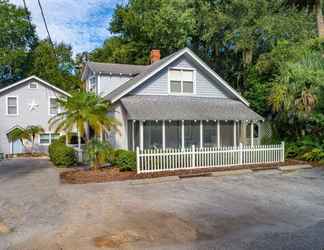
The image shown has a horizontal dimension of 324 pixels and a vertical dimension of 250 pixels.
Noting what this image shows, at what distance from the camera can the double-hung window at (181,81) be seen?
18125 mm

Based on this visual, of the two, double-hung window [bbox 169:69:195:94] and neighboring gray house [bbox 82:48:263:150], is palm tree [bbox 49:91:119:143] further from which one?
double-hung window [bbox 169:69:195:94]

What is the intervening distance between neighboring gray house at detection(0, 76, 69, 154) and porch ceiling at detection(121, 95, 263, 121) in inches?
465

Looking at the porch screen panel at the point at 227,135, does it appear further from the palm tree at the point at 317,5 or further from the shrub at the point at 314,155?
the palm tree at the point at 317,5

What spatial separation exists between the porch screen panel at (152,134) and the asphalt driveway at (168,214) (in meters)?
5.29

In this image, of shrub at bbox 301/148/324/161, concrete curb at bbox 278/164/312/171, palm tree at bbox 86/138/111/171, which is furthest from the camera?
shrub at bbox 301/148/324/161

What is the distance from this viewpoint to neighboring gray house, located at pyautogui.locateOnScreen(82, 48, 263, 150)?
1633 centimetres

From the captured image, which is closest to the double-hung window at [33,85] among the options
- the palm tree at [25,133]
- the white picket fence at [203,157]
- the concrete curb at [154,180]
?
the palm tree at [25,133]

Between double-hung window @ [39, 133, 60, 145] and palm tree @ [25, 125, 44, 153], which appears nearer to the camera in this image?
palm tree @ [25, 125, 44, 153]

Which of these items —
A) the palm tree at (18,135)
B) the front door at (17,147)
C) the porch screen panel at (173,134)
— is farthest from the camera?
the front door at (17,147)

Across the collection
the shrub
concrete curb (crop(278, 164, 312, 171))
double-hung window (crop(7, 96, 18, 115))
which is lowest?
concrete curb (crop(278, 164, 312, 171))

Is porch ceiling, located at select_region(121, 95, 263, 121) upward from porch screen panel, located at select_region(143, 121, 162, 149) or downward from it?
upward

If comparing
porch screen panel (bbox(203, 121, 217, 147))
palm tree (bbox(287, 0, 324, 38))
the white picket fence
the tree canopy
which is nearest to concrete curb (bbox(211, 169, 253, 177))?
the white picket fence

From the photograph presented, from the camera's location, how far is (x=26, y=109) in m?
26.0

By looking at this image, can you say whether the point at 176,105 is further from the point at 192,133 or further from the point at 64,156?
the point at 64,156
